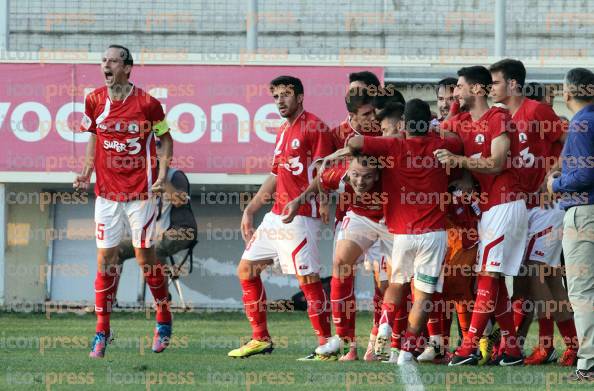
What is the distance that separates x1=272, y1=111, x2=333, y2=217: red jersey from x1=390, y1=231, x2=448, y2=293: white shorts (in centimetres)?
107

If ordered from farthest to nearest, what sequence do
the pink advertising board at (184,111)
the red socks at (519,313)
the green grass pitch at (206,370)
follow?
the pink advertising board at (184,111) < the red socks at (519,313) < the green grass pitch at (206,370)

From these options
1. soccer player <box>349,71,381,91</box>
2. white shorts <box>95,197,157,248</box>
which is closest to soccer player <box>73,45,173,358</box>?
white shorts <box>95,197,157,248</box>

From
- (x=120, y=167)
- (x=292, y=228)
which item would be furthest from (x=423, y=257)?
(x=120, y=167)

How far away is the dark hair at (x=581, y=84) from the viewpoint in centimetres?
862

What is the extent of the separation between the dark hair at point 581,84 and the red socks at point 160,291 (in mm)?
3617

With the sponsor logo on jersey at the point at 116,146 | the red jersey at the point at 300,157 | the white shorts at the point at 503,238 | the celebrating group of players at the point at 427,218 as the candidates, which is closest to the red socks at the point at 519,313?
the celebrating group of players at the point at 427,218

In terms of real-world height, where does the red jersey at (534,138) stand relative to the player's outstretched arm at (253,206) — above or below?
above

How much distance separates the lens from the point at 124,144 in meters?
10.6

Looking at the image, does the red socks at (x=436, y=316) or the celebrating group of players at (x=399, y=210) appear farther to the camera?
the red socks at (x=436, y=316)

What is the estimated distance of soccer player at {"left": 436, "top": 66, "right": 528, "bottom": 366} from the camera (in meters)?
9.63

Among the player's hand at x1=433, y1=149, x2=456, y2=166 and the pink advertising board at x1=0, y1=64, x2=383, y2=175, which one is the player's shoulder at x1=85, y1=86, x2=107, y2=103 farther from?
the pink advertising board at x1=0, y1=64, x2=383, y2=175

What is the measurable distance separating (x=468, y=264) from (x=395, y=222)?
1028 millimetres

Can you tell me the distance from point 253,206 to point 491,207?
1.87m

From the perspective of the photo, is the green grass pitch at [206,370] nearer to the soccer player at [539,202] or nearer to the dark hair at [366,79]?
the soccer player at [539,202]
